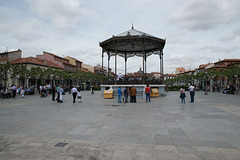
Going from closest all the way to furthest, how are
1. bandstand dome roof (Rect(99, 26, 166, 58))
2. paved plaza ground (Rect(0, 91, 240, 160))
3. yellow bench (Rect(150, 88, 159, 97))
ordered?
paved plaza ground (Rect(0, 91, 240, 160))
bandstand dome roof (Rect(99, 26, 166, 58))
yellow bench (Rect(150, 88, 159, 97))

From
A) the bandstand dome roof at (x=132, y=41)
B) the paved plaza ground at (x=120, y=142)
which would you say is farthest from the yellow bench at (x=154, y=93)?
the paved plaza ground at (x=120, y=142)

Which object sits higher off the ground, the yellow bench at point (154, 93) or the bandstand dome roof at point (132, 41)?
the bandstand dome roof at point (132, 41)

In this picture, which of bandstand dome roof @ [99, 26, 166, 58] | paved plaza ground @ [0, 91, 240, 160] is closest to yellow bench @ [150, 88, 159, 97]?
bandstand dome roof @ [99, 26, 166, 58]

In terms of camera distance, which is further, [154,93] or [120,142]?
[154,93]

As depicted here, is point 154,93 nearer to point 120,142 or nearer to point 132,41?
point 132,41

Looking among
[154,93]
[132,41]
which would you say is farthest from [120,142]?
[132,41]

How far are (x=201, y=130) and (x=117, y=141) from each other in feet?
9.89

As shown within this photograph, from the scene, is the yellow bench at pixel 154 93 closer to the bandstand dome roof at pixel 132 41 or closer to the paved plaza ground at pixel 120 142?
the bandstand dome roof at pixel 132 41

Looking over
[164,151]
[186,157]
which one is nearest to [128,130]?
[164,151]

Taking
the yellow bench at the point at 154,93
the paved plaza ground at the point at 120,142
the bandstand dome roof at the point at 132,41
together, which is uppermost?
the bandstand dome roof at the point at 132,41

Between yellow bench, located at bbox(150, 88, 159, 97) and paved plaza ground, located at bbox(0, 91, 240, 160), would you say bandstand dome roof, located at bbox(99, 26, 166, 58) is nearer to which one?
yellow bench, located at bbox(150, 88, 159, 97)

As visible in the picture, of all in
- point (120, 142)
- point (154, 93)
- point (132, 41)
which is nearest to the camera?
point (120, 142)

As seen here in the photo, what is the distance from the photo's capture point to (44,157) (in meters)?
3.46

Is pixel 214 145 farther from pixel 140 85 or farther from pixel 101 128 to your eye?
pixel 140 85
